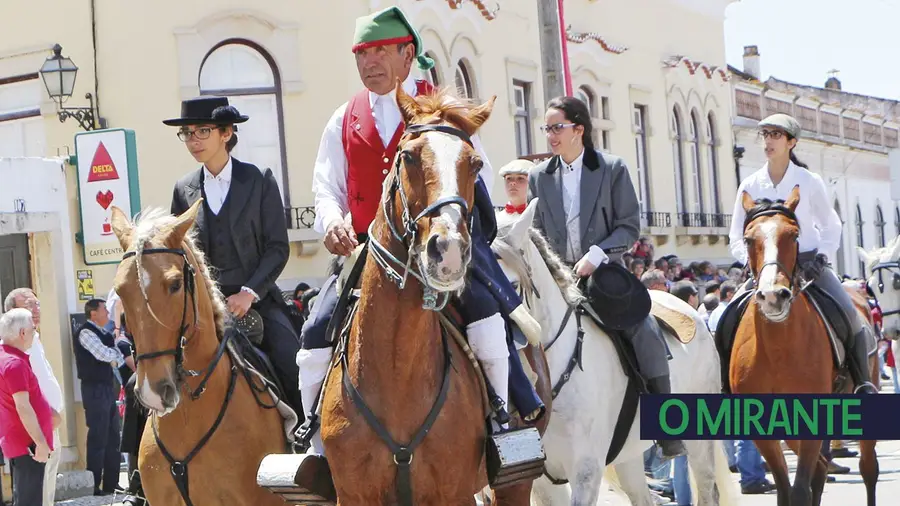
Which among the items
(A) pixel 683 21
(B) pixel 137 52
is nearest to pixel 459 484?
(B) pixel 137 52

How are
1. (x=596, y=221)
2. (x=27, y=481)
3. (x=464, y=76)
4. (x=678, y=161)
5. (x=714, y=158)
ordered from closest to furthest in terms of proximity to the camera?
(x=596, y=221)
(x=27, y=481)
(x=464, y=76)
(x=678, y=161)
(x=714, y=158)

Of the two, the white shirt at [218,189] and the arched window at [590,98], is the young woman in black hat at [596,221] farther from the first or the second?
the arched window at [590,98]

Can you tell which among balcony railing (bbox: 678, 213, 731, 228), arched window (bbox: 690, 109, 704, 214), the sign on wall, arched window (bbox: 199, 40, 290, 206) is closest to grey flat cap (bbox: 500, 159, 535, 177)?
the sign on wall

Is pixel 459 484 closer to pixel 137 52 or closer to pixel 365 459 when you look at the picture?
pixel 365 459

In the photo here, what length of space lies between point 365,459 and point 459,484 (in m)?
0.41

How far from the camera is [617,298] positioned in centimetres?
828

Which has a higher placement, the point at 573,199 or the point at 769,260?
the point at 573,199

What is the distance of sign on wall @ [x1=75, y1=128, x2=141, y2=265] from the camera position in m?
16.7

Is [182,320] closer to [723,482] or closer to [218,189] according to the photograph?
[218,189]

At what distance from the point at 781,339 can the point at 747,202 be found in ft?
3.27

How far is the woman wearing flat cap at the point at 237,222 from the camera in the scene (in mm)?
7754

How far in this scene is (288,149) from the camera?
66.5 ft

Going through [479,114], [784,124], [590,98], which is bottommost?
[479,114]

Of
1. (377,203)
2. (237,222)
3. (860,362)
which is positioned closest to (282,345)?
(237,222)
